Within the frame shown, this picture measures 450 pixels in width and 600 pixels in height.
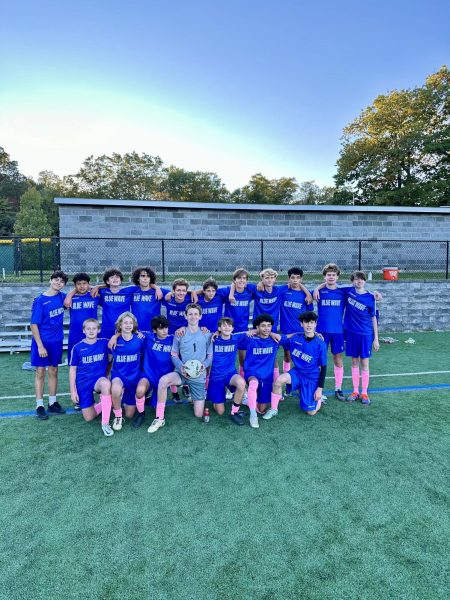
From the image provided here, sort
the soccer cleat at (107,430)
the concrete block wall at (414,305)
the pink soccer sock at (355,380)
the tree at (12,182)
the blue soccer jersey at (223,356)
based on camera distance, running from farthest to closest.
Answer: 1. the tree at (12,182)
2. the concrete block wall at (414,305)
3. the pink soccer sock at (355,380)
4. the blue soccer jersey at (223,356)
5. the soccer cleat at (107,430)

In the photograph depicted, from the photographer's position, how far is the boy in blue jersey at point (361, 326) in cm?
507

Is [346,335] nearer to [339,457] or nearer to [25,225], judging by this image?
[339,457]

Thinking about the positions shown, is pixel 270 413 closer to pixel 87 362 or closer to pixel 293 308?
pixel 293 308

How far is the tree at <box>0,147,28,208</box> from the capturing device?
188 feet

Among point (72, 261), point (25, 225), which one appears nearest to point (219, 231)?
point (72, 261)

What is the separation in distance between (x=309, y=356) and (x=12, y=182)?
68243 millimetres

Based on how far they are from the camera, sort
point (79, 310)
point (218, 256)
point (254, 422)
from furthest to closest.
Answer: point (218, 256) < point (79, 310) < point (254, 422)

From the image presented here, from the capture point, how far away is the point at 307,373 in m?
4.68

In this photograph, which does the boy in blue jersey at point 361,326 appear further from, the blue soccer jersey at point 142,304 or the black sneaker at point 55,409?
the black sneaker at point 55,409

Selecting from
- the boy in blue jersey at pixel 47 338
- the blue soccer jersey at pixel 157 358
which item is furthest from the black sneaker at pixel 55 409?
the blue soccer jersey at pixel 157 358

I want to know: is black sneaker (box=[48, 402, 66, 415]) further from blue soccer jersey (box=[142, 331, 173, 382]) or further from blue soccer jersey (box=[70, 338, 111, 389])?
blue soccer jersey (box=[142, 331, 173, 382])

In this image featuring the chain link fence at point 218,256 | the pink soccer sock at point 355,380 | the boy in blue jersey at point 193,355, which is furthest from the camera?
the chain link fence at point 218,256

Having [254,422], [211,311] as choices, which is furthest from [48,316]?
[254,422]

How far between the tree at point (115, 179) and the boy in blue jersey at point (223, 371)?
4300 centimetres
